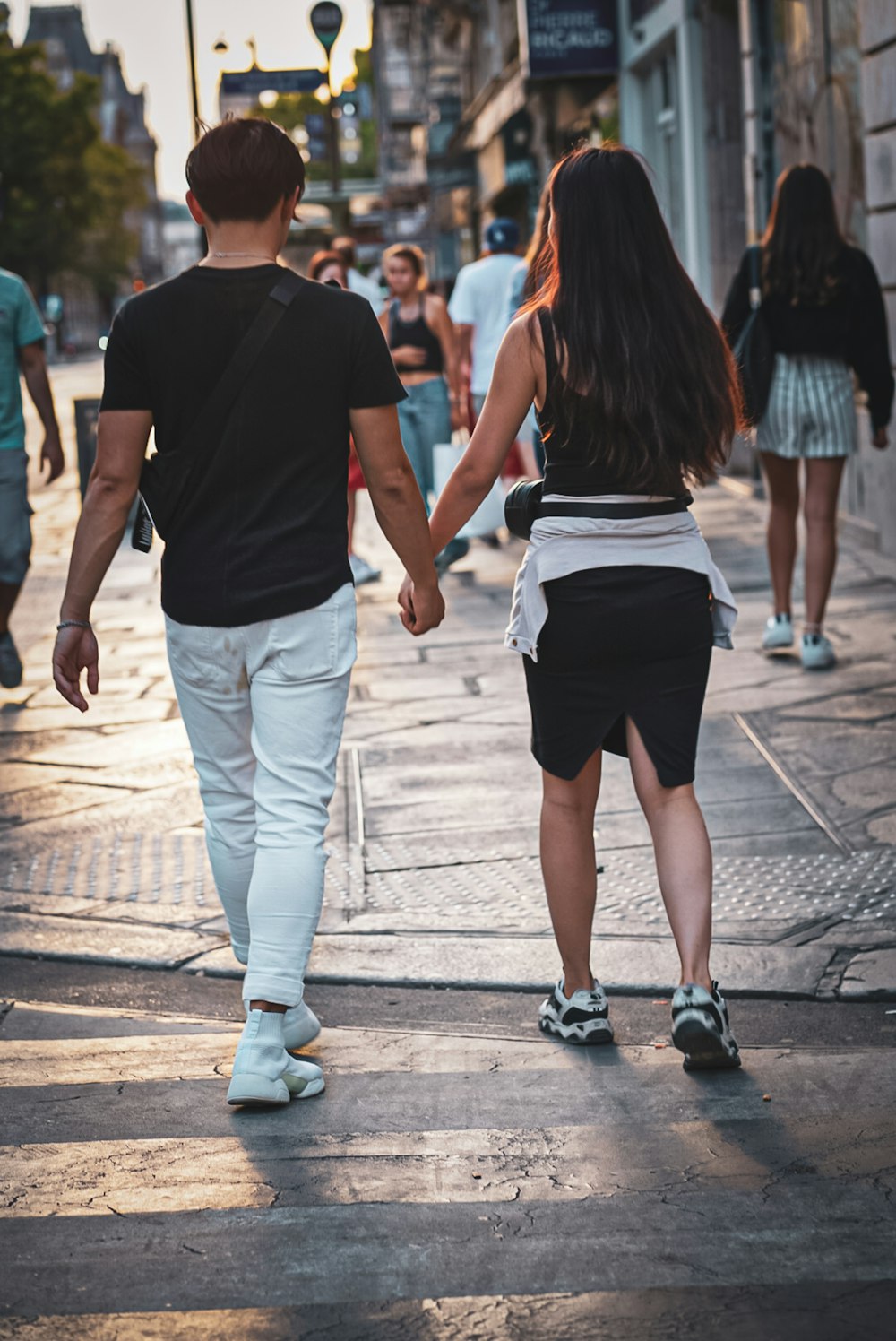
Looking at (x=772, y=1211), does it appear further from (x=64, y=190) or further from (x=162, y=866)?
(x=64, y=190)

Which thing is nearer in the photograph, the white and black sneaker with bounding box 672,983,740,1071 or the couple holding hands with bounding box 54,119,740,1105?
the couple holding hands with bounding box 54,119,740,1105

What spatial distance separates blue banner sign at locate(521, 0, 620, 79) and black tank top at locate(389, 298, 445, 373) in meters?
9.93

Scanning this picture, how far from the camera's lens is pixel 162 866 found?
17.8 ft

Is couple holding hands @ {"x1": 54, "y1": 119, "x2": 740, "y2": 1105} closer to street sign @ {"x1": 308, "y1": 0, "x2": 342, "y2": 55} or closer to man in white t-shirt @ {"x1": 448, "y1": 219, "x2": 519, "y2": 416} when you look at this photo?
man in white t-shirt @ {"x1": 448, "y1": 219, "x2": 519, "y2": 416}

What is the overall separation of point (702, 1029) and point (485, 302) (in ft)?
26.8

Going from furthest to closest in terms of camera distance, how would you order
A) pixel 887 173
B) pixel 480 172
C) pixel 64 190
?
pixel 64 190 < pixel 480 172 < pixel 887 173

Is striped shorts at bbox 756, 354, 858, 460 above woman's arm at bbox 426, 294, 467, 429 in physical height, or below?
below

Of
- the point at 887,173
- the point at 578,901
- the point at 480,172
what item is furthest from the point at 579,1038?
the point at 480,172

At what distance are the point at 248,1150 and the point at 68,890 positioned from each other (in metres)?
2.03

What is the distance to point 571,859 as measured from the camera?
385 cm

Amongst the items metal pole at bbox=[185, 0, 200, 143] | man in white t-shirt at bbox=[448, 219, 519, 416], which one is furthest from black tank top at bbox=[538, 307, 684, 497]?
metal pole at bbox=[185, 0, 200, 143]

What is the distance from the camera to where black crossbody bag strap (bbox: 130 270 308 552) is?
342 centimetres

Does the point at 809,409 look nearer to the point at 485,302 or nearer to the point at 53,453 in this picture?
the point at 53,453

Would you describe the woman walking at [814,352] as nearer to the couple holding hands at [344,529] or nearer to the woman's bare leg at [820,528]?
the woman's bare leg at [820,528]
